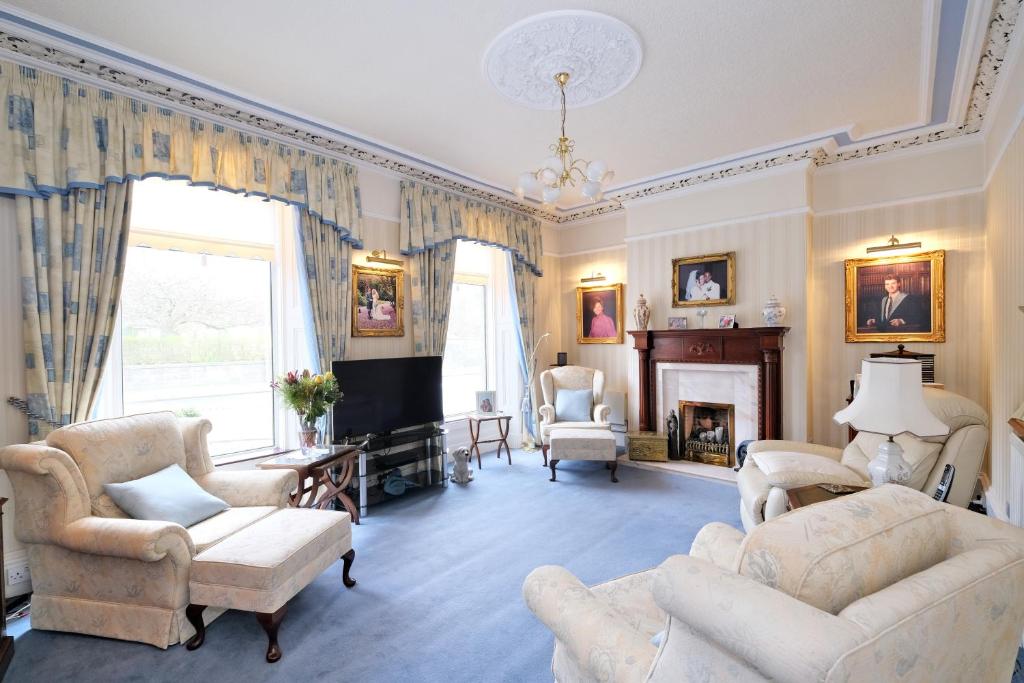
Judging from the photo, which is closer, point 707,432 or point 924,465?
point 924,465

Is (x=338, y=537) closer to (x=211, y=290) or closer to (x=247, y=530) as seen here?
(x=247, y=530)

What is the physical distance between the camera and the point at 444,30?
2793 millimetres

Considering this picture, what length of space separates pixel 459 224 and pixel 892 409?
4.32 metres

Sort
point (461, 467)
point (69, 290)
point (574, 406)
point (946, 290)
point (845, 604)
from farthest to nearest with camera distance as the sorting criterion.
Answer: point (574, 406), point (461, 467), point (946, 290), point (69, 290), point (845, 604)

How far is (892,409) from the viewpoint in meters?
2.06

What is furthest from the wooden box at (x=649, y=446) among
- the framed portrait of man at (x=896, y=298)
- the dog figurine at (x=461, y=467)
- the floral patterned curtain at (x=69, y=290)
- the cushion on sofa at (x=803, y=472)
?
the floral patterned curtain at (x=69, y=290)

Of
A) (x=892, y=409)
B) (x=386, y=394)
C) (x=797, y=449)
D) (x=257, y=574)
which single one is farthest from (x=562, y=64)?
(x=257, y=574)

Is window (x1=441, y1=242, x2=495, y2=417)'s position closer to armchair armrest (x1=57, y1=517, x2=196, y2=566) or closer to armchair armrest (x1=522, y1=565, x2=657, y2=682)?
armchair armrest (x1=57, y1=517, x2=196, y2=566)

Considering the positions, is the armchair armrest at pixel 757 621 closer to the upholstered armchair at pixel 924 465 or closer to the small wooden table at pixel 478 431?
the upholstered armchair at pixel 924 465

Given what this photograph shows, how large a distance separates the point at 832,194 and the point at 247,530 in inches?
229

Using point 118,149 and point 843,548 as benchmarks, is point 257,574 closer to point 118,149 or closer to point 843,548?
point 843,548

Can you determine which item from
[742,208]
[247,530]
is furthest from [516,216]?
[247,530]

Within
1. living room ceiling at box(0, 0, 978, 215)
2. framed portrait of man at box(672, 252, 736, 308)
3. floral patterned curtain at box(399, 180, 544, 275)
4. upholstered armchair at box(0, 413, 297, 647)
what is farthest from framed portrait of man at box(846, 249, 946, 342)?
upholstered armchair at box(0, 413, 297, 647)

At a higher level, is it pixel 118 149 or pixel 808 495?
pixel 118 149
